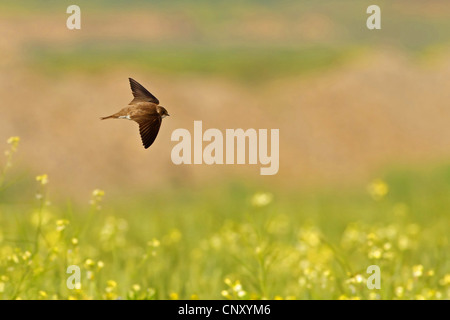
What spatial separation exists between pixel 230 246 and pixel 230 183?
177 inches

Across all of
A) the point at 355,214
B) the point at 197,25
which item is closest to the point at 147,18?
the point at 197,25

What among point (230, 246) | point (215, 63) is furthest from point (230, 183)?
point (215, 63)

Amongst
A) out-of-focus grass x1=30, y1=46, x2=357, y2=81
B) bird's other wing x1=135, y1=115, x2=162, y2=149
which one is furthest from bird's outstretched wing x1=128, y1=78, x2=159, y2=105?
out-of-focus grass x1=30, y1=46, x2=357, y2=81

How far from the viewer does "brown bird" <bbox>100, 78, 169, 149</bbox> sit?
89.8 inches

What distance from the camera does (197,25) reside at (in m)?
49.1

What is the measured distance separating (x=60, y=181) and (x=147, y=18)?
163ft

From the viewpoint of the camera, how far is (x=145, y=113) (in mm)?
2445

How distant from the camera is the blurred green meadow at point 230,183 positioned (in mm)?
4105

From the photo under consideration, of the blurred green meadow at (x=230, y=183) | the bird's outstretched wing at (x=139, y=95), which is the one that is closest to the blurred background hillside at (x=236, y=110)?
the blurred green meadow at (x=230, y=183)

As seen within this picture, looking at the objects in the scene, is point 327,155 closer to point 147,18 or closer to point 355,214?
point 355,214

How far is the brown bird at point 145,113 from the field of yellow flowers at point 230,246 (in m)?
0.68

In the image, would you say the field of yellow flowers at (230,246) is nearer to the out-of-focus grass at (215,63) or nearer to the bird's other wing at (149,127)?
the bird's other wing at (149,127)

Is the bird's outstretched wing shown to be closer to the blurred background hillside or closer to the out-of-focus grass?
the blurred background hillside

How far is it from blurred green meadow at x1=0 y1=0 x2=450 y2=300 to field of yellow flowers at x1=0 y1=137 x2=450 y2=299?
24 mm
